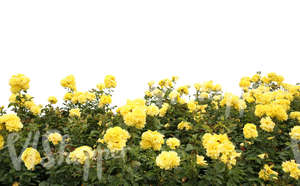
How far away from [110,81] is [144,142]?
2.13 metres

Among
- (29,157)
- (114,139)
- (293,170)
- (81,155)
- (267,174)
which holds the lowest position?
(267,174)

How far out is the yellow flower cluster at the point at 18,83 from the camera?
4.22m

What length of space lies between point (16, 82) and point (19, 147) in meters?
1.13

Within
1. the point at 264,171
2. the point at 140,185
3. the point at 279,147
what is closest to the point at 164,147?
the point at 140,185

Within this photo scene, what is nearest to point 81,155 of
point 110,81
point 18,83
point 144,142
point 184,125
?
point 144,142

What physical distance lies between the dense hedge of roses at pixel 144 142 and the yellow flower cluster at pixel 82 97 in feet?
0.05

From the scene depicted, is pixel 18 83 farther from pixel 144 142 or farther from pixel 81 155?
pixel 144 142

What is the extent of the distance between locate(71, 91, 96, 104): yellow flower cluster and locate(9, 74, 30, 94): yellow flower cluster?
797 mm

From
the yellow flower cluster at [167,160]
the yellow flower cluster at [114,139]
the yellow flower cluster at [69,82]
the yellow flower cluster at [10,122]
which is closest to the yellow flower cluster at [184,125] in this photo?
the yellow flower cluster at [167,160]

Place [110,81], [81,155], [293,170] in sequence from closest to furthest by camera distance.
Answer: [81,155]
[293,170]
[110,81]

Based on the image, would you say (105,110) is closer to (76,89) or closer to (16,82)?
(76,89)

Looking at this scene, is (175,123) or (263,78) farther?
(263,78)

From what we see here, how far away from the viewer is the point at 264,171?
3463mm

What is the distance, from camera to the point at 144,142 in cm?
305
